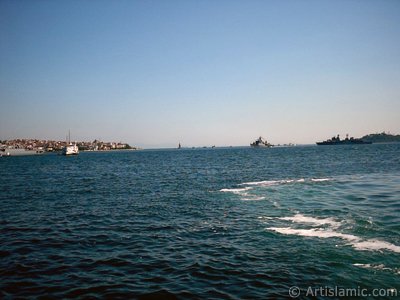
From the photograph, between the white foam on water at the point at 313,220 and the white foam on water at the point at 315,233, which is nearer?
the white foam on water at the point at 315,233

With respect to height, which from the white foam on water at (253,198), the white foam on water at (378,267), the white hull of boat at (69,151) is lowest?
the white foam on water at (378,267)

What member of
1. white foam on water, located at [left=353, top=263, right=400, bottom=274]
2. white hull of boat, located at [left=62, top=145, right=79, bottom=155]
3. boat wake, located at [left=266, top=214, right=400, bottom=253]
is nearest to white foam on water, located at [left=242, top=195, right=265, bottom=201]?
boat wake, located at [left=266, top=214, right=400, bottom=253]

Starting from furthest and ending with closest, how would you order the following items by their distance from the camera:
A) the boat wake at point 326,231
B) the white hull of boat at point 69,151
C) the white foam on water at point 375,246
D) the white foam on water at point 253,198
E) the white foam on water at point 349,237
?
the white hull of boat at point 69,151
the white foam on water at point 253,198
the boat wake at point 326,231
the white foam on water at point 349,237
the white foam on water at point 375,246

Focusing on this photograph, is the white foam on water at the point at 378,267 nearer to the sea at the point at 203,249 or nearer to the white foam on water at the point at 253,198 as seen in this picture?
the sea at the point at 203,249

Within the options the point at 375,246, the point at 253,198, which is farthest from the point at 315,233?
the point at 253,198

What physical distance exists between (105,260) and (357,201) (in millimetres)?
24669

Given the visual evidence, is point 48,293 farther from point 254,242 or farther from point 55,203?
point 55,203

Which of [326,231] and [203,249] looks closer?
[203,249]

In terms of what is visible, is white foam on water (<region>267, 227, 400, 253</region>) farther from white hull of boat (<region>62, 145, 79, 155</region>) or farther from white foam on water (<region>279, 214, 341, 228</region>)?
white hull of boat (<region>62, 145, 79, 155</region>)

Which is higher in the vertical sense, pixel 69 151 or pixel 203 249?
pixel 69 151

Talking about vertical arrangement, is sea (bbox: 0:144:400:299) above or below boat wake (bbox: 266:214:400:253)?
below

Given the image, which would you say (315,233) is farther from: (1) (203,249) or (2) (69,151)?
(2) (69,151)

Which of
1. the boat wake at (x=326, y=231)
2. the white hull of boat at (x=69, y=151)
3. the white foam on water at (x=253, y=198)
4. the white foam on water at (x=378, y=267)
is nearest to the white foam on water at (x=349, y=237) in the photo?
the boat wake at (x=326, y=231)

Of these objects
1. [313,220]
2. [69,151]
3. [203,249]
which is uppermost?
[69,151]
